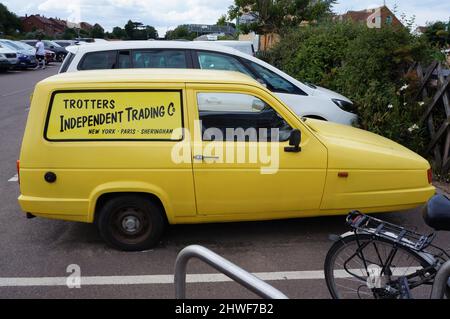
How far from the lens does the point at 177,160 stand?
154 inches

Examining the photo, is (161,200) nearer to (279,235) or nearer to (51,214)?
(51,214)

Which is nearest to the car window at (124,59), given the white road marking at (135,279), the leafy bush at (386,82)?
the leafy bush at (386,82)

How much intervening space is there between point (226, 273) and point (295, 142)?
211cm

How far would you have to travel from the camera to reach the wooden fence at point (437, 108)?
6.48 m

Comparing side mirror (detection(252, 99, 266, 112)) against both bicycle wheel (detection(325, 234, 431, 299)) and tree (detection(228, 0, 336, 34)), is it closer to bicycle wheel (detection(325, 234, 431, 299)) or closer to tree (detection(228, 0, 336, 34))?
bicycle wheel (detection(325, 234, 431, 299))

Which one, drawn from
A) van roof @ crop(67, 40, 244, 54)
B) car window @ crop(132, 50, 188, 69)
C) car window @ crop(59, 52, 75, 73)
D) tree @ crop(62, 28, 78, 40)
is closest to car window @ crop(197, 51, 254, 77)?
van roof @ crop(67, 40, 244, 54)

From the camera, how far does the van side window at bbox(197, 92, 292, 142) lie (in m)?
4.07

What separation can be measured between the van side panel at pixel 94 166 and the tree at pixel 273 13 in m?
14.6

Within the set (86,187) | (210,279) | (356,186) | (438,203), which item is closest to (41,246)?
(86,187)

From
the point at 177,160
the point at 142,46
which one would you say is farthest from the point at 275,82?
the point at 177,160

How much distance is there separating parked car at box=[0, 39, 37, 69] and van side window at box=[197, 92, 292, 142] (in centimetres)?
2267
